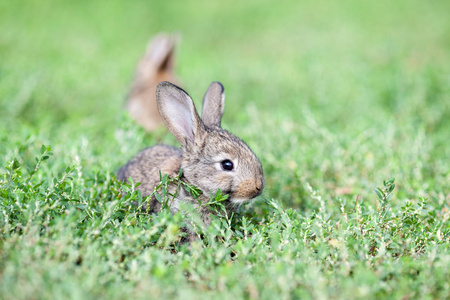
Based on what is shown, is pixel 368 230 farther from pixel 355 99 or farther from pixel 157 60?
pixel 157 60

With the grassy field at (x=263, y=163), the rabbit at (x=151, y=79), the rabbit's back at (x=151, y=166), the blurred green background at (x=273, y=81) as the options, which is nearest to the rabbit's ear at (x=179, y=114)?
the rabbit's back at (x=151, y=166)

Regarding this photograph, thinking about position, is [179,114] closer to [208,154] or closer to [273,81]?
[208,154]

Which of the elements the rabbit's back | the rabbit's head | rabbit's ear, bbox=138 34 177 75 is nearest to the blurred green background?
the rabbit's back

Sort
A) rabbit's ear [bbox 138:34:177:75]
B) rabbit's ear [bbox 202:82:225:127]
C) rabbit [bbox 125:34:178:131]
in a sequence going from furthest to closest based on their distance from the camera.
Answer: rabbit's ear [bbox 138:34:177:75]
rabbit [bbox 125:34:178:131]
rabbit's ear [bbox 202:82:225:127]

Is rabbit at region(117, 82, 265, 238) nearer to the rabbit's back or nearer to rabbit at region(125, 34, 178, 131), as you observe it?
the rabbit's back

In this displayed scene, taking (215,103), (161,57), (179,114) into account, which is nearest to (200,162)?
(179,114)

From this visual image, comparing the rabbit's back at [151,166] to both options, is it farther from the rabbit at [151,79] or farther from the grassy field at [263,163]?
the rabbit at [151,79]
